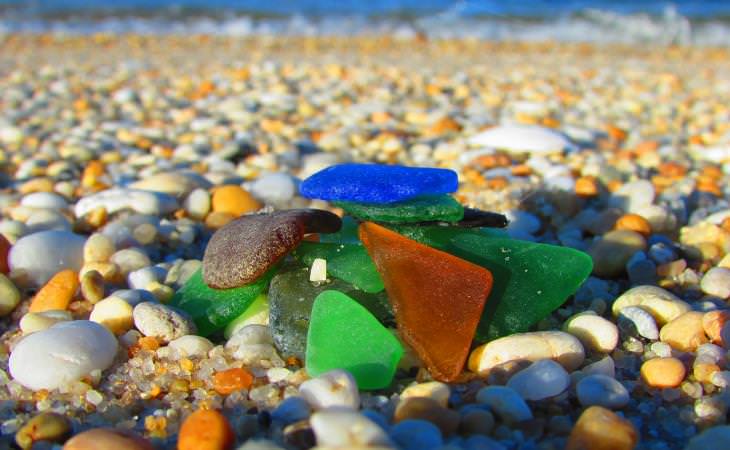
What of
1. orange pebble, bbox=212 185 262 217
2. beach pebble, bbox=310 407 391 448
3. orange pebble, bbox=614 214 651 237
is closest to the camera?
beach pebble, bbox=310 407 391 448

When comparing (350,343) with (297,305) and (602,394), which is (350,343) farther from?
(602,394)

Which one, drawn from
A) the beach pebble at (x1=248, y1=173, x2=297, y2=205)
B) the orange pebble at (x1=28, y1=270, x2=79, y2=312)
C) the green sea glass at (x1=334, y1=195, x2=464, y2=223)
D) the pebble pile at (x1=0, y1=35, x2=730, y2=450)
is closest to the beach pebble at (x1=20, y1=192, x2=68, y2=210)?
the pebble pile at (x1=0, y1=35, x2=730, y2=450)

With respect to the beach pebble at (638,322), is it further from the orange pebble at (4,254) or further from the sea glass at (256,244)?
the orange pebble at (4,254)

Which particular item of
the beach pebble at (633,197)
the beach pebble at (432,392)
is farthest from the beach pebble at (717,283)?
the beach pebble at (432,392)

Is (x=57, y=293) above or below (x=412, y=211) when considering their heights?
below

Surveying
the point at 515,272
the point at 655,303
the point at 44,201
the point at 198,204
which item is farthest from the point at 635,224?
the point at 44,201

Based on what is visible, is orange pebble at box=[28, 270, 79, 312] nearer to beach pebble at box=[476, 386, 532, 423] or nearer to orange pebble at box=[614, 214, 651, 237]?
beach pebble at box=[476, 386, 532, 423]
